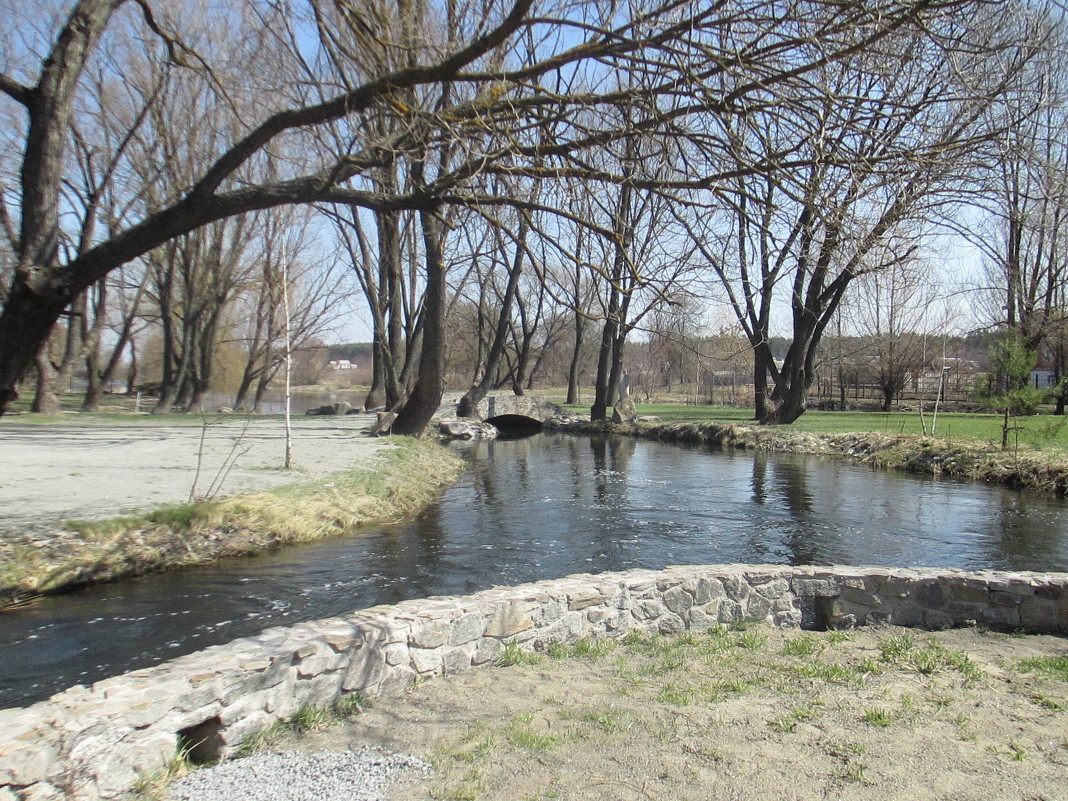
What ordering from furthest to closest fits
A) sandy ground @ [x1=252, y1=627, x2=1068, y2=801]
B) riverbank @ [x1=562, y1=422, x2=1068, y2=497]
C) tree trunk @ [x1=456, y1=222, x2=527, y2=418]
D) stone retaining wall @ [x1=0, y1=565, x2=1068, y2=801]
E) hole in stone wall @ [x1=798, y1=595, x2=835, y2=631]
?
1. tree trunk @ [x1=456, y1=222, x2=527, y2=418]
2. riverbank @ [x1=562, y1=422, x2=1068, y2=497]
3. hole in stone wall @ [x1=798, y1=595, x2=835, y2=631]
4. sandy ground @ [x1=252, y1=627, x2=1068, y2=801]
5. stone retaining wall @ [x1=0, y1=565, x2=1068, y2=801]

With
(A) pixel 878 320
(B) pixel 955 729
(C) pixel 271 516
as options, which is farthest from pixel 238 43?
(A) pixel 878 320

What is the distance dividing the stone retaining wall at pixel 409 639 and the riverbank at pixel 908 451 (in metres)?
10.6

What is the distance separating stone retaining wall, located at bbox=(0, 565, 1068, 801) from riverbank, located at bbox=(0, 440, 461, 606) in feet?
13.3

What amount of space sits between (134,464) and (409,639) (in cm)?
991

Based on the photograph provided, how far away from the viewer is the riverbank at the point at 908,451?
15703mm

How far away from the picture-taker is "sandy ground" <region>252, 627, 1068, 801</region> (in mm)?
3521

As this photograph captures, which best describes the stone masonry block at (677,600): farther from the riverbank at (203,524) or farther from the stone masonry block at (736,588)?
the riverbank at (203,524)

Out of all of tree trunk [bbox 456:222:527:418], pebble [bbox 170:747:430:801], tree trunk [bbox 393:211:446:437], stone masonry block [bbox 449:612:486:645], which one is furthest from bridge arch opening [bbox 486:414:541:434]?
pebble [bbox 170:747:430:801]

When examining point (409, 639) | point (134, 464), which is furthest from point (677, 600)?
point (134, 464)

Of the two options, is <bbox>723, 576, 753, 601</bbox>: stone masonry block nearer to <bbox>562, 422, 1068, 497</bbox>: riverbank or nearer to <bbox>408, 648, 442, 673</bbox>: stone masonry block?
<bbox>408, 648, 442, 673</bbox>: stone masonry block

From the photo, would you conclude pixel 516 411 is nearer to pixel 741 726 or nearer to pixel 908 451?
pixel 908 451

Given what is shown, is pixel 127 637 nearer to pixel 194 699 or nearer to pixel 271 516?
pixel 194 699

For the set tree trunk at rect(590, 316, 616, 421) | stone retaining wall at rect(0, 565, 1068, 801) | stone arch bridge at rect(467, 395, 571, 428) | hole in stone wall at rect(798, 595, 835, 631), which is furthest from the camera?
tree trunk at rect(590, 316, 616, 421)

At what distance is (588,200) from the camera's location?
7465mm
